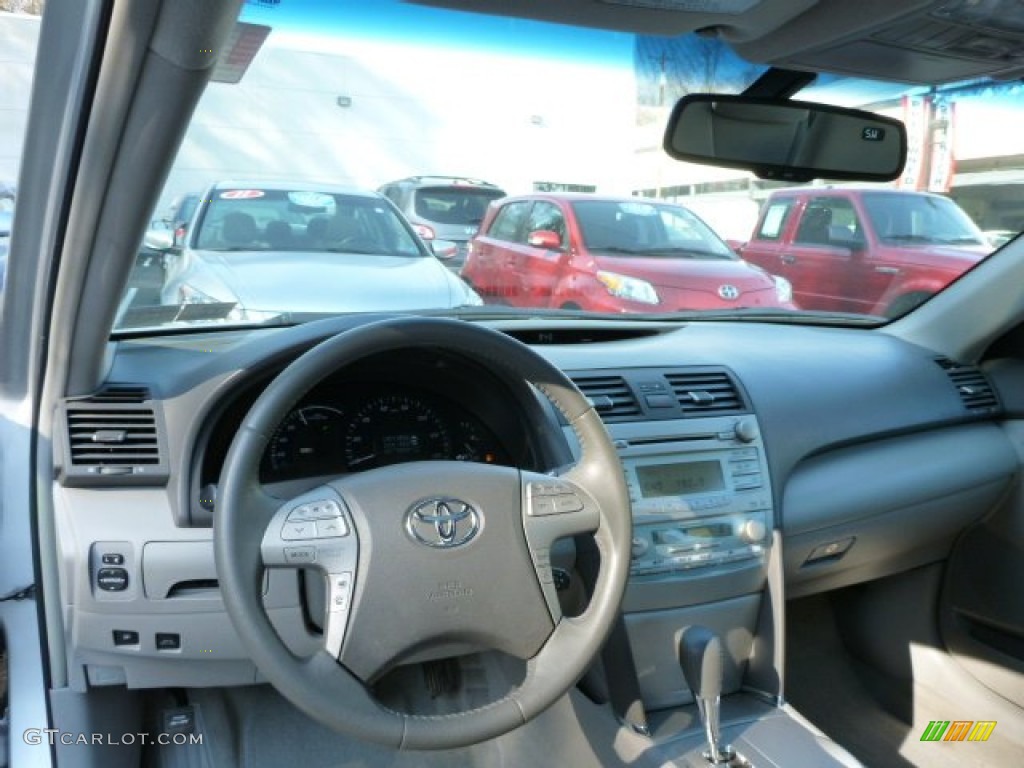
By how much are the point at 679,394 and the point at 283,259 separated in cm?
138

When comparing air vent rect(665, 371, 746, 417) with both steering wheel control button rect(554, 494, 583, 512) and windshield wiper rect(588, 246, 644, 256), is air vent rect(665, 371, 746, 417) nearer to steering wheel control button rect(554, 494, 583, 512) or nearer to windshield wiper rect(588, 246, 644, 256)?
steering wheel control button rect(554, 494, 583, 512)

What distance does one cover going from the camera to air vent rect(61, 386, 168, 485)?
1952 mm

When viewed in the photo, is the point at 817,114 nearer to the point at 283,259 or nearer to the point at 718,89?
the point at 718,89

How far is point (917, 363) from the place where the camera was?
319cm

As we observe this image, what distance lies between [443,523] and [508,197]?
100 inches

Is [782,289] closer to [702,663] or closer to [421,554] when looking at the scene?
[702,663]

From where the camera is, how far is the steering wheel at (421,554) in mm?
1515

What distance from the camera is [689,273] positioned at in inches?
160

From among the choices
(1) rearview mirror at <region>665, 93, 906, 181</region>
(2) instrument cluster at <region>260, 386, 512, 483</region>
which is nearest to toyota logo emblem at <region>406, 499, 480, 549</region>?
(2) instrument cluster at <region>260, 386, 512, 483</region>

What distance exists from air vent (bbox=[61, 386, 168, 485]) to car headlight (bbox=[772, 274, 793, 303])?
288cm

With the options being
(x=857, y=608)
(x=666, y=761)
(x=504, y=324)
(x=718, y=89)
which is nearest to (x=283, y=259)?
(x=504, y=324)

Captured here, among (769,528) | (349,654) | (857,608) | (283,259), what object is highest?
(283,259)

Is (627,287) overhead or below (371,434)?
overhead

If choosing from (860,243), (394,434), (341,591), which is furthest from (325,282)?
(860,243)
